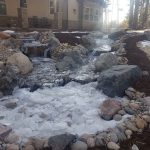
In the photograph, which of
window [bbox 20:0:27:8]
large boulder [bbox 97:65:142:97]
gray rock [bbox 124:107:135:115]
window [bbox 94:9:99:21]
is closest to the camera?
gray rock [bbox 124:107:135:115]

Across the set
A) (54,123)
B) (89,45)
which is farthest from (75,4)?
(54,123)

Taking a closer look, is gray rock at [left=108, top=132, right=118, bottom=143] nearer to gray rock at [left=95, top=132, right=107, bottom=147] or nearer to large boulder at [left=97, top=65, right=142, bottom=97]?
gray rock at [left=95, top=132, right=107, bottom=147]

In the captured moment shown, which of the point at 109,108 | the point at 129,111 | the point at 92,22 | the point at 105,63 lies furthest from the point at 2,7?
the point at 129,111

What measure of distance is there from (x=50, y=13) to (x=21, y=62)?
45.0 feet

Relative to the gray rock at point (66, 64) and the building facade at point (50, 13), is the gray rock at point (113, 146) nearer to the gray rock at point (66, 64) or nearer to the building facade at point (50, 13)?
the gray rock at point (66, 64)

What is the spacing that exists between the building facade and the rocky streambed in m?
8.68

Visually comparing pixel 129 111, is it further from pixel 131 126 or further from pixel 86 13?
pixel 86 13

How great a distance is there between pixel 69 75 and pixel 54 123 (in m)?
3.56

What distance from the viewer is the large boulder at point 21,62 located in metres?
9.74

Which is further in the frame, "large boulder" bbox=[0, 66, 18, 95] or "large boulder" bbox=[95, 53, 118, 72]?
"large boulder" bbox=[95, 53, 118, 72]

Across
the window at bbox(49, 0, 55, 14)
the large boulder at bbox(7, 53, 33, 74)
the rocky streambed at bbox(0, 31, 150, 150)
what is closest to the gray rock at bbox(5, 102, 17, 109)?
the rocky streambed at bbox(0, 31, 150, 150)

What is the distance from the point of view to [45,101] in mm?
7266

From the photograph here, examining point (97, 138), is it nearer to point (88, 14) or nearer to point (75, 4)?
point (75, 4)

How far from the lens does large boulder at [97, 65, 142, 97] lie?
753cm
